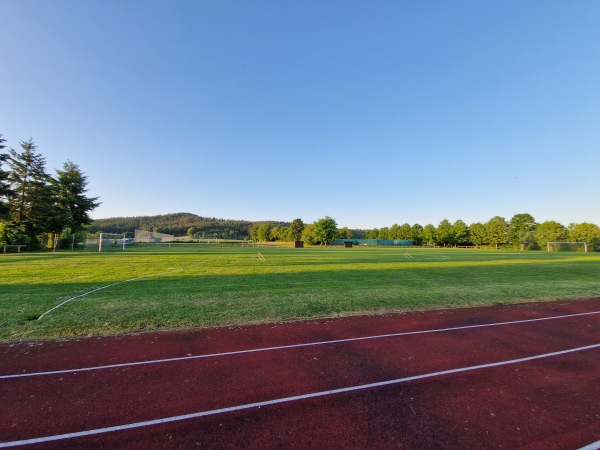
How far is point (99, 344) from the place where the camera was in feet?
18.2

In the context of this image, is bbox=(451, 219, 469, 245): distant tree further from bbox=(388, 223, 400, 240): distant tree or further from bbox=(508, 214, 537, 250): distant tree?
bbox=(388, 223, 400, 240): distant tree

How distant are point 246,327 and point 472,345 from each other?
4932 mm

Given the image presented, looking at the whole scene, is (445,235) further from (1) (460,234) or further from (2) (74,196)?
(2) (74,196)

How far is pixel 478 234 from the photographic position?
9762 cm

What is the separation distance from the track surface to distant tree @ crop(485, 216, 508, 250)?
104933 millimetres

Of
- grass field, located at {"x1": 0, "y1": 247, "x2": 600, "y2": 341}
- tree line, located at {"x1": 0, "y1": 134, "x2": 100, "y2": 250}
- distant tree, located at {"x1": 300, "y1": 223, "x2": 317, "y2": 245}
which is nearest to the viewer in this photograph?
grass field, located at {"x1": 0, "y1": 247, "x2": 600, "y2": 341}

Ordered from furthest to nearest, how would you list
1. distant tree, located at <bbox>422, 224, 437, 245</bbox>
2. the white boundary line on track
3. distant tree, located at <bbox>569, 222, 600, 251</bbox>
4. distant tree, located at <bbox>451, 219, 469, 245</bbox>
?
distant tree, located at <bbox>422, 224, 437, 245</bbox>
distant tree, located at <bbox>451, 219, 469, 245</bbox>
distant tree, located at <bbox>569, 222, 600, 251</bbox>
the white boundary line on track

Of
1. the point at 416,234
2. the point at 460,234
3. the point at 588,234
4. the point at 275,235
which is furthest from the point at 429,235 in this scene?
the point at 275,235

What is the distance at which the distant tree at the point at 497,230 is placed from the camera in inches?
3644

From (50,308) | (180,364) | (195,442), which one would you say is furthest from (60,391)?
(50,308)

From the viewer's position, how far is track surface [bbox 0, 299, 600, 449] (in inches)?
119

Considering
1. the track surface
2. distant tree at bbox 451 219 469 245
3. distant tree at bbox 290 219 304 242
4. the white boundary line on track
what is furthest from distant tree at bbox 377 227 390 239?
the white boundary line on track

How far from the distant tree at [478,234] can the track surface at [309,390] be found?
106 meters

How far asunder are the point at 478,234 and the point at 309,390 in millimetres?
112704
